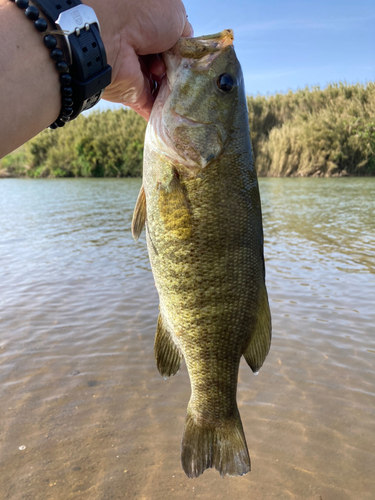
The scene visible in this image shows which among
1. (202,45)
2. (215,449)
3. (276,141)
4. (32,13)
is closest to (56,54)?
(32,13)

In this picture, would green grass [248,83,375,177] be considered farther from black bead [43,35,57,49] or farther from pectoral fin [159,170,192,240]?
black bead [43,35,57,49]

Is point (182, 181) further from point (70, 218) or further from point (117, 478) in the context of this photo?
point (70, 218)

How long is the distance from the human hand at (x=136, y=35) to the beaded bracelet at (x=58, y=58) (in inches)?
12.9

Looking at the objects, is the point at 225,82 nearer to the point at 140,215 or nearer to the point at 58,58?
the point at 140,215

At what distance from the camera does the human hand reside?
1.63 metres

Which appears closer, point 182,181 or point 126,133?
point 182,181

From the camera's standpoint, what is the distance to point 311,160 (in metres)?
32.3

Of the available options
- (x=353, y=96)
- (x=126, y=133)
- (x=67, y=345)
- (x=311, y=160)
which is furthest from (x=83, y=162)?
(x=67, y=345)

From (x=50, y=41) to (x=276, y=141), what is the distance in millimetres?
33528

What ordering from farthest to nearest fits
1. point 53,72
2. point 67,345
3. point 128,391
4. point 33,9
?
point 67,345 → point 128,391 → point 53,72 → point 33,9

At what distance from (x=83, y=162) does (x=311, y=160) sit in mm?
20690

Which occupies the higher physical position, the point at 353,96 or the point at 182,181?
the point at 353,96

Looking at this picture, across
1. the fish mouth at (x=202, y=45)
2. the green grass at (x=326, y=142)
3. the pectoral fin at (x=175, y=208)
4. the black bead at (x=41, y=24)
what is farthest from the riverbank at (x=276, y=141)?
the black bead at (x=41, y=24)

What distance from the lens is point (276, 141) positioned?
32.9 m
